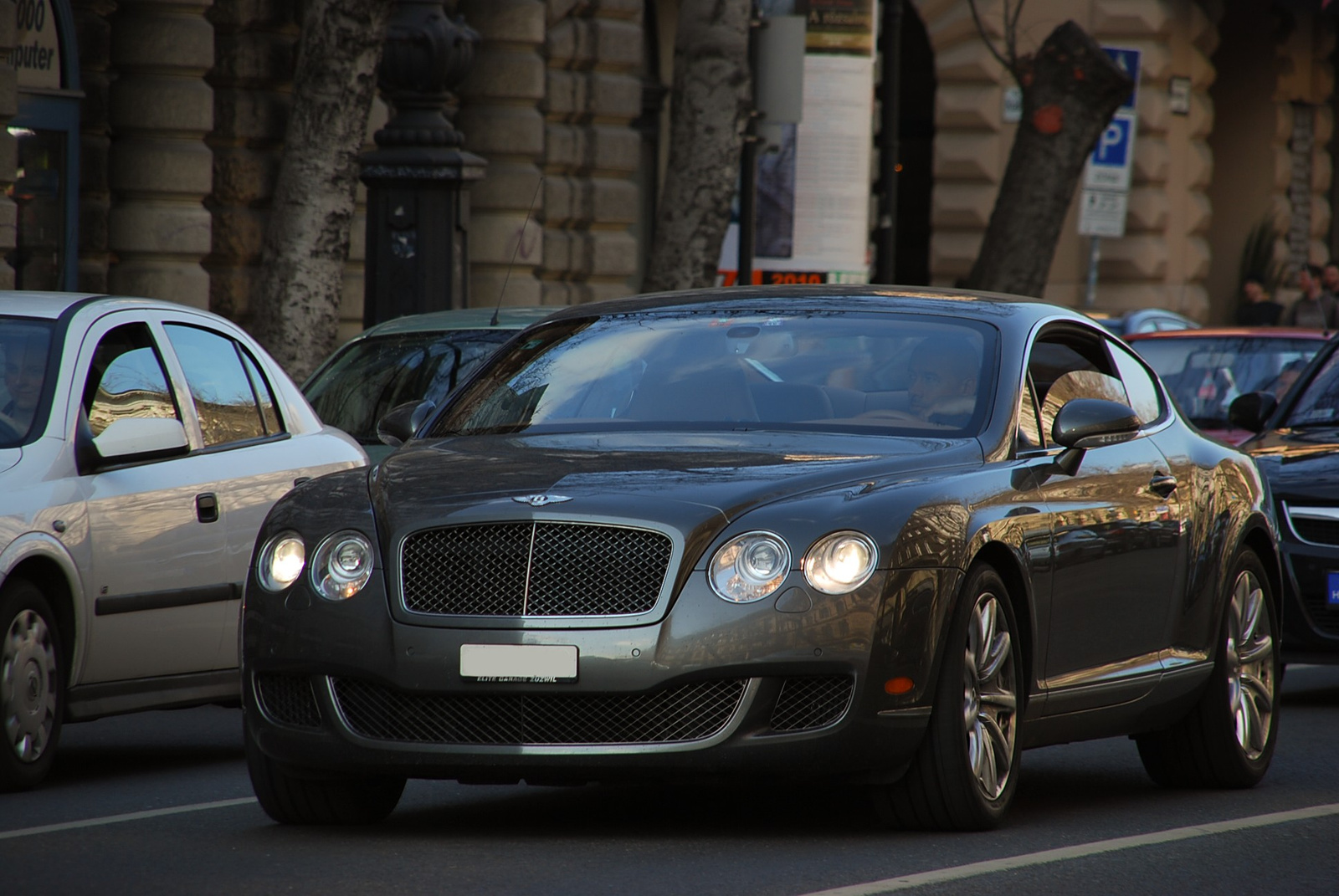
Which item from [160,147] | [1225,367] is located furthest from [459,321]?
[160,147]

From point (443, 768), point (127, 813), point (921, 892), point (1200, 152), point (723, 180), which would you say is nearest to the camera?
point (921, 892)

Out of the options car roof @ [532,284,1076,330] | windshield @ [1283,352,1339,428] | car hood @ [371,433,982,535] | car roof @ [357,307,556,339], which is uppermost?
car roof @ [532,284,1076,330]

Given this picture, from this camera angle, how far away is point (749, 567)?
251 inches

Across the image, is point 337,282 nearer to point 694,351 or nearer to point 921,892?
point 694,351

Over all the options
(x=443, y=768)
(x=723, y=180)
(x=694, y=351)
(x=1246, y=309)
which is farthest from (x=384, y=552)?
(x=1246, y=309)

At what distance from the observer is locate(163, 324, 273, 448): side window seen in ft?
30.0

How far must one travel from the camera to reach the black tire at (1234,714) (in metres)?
8.35

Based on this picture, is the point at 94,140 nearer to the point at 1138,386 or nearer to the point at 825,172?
the point at 825,172

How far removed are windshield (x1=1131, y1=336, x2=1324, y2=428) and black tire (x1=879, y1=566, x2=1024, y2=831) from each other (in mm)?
8411

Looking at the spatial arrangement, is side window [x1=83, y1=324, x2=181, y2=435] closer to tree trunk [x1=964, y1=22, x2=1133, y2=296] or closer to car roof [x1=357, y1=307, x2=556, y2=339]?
car roof [x1=357, y1=307, x2=556, y2=339]

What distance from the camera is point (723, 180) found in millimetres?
18344

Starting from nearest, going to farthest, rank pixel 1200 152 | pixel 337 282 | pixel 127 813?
pixel 127 813, pixel 337 282, pixel 1200 152

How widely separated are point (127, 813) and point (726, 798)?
1.71 m

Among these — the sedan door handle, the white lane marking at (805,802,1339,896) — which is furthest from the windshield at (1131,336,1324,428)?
the white lane marking at (805,802,1339,896)
